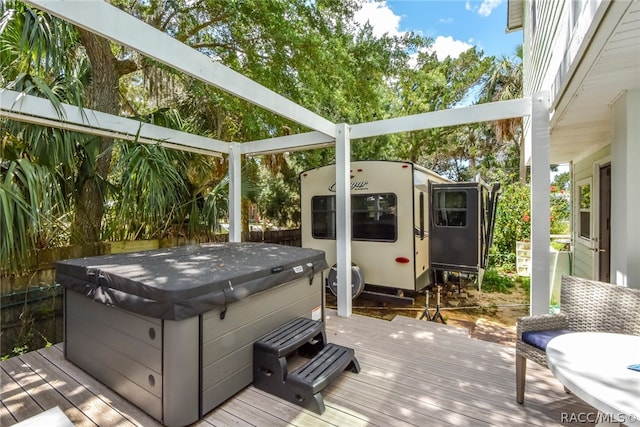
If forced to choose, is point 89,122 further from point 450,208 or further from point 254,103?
point 450,208

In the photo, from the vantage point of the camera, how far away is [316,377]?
2.28 m

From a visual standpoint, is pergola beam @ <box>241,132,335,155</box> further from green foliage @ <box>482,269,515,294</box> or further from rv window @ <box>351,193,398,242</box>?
green foliage @ <box>482,269,515,294</box>

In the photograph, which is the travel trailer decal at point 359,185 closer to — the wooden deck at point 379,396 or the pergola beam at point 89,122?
the pergola beam at point 89,122

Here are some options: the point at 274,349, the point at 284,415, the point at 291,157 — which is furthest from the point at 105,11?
the point at 291,157

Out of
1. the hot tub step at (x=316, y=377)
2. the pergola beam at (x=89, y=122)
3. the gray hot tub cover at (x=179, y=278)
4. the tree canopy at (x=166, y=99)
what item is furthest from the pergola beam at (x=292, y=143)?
the hot tub step at (x=316, y=377)

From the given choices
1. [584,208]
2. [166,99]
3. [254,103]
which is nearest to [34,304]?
[254,103]

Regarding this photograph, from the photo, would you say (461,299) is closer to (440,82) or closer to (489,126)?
(440,82)

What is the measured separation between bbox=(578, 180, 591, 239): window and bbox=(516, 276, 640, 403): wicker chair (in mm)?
3323

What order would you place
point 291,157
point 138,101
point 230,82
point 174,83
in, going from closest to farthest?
point 230,82 → point 174,83 → point 138,101 → point 291,157

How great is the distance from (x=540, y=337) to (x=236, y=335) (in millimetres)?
2236

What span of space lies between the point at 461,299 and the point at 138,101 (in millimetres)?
9847

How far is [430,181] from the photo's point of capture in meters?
5.70

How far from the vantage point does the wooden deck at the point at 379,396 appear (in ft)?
6.92

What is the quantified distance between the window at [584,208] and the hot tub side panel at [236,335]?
5.14 metres
